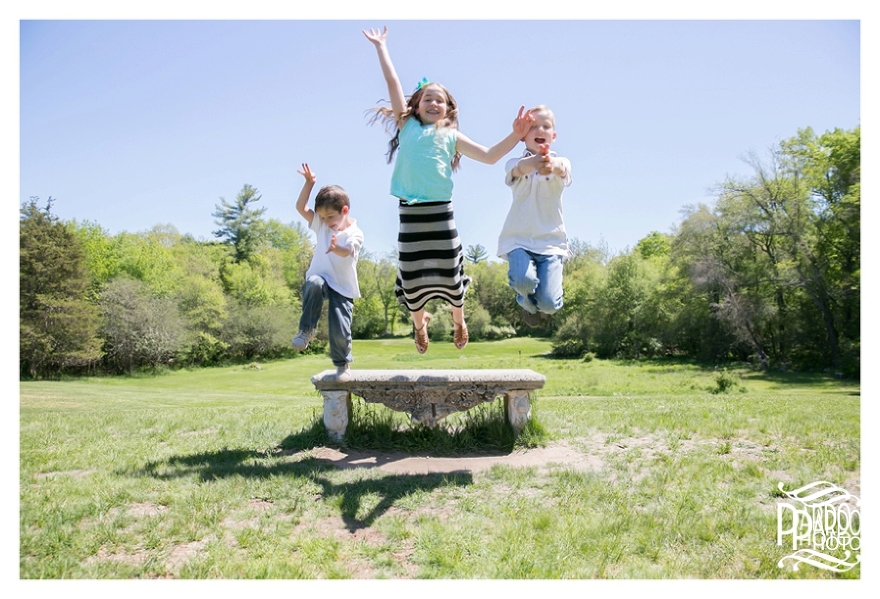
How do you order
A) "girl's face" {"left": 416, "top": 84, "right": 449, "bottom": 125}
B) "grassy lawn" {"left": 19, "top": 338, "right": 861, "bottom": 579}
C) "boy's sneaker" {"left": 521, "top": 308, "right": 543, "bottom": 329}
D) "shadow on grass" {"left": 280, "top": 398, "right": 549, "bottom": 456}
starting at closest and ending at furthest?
"grassy lawn" {"left": 19, "top": 338, "right": 861, "bottom": 579}
"girl's face" {"left": 416, "top": 84, "right": 449, "bottom": 125}
"boy's sneaker" {"left": 521, "top": 308, "right": 543, "bottom": 329}
"shadow on grass" {"left": 280, "top": 398, "right": 549, "bottom": 456}

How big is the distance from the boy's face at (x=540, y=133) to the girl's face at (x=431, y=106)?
74cm

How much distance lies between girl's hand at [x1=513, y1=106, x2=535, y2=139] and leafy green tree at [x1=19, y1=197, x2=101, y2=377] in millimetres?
22900

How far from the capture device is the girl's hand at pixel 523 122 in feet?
15.3

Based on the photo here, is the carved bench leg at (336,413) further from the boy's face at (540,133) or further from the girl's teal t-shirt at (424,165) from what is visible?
the boy's face at (540,133)

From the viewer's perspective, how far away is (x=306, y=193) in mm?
5703

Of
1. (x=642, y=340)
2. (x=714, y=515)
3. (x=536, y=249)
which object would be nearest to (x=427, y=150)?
(x=536, y=249)

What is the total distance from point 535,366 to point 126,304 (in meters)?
19.3

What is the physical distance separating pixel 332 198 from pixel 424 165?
→ 4.72ft

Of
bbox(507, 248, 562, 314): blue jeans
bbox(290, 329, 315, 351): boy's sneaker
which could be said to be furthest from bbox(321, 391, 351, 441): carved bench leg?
bbox(507, 248, 562, 314): blue jeans

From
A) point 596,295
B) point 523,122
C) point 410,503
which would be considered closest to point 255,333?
point 596,295

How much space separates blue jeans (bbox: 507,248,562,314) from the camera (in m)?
4.96

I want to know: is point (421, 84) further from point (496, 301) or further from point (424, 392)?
point (496, 301)

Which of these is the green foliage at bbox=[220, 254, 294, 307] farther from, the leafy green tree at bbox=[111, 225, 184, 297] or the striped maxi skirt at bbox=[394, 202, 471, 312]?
the striped maxi skirt at bbox=[394, 202, 471, 312]

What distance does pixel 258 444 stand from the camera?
6.59m
